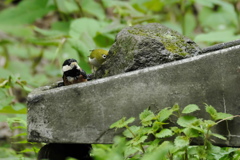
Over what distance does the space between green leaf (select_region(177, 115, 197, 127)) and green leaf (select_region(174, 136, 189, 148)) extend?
0.21ft

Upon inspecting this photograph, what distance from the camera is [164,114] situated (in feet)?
6.83

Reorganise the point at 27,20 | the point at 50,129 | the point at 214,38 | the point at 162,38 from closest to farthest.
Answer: the point at 50,129 → the point at 162,38 → the point at 214,38 → the point at 27,20

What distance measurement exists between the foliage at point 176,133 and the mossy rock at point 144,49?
1.07 feet

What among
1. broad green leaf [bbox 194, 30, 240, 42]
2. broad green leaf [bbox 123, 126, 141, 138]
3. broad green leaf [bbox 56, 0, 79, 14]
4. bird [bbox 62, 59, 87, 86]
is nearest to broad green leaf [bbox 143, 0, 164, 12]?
broad green leaf [bbox 56, 0, 79, 14]

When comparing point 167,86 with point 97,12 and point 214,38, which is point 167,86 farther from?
point 97,12

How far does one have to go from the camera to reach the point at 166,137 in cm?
222

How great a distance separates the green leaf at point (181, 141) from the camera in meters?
2.00

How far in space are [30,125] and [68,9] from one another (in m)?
3.36

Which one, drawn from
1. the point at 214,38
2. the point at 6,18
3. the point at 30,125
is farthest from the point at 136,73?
the point at 6,18

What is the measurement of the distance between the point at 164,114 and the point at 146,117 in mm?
94

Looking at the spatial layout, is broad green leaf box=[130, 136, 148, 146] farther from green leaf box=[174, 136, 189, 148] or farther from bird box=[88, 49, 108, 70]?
bird box=[88, 49, 108, 70]

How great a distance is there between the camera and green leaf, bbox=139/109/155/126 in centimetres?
209

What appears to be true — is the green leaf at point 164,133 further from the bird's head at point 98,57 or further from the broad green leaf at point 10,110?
the broad green leaf at point 10,110

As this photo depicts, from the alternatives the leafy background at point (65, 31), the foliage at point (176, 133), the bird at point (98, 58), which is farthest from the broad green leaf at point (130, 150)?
the leafy background at point (65, 31)
